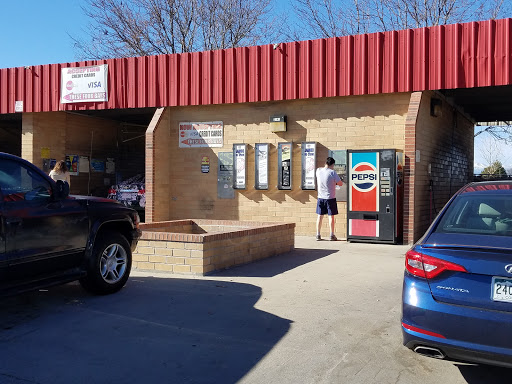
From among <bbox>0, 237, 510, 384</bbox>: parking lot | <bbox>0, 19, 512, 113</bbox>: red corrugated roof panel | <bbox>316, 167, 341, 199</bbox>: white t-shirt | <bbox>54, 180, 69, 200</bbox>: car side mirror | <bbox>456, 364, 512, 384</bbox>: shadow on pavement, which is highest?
<bbox>0, 19, 512, 113</bbox>: red corrugated roof panel

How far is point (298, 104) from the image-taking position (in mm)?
13117

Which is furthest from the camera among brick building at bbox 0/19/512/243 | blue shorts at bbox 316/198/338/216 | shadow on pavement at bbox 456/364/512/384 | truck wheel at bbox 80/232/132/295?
blue shorts at bbox 316/198/338/216

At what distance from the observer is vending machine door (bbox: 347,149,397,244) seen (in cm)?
1111

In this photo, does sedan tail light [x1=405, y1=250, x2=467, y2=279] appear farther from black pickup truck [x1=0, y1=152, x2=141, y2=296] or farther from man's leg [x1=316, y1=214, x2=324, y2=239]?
man's leg [x1=316, y1=214, x2=324, y2=239]

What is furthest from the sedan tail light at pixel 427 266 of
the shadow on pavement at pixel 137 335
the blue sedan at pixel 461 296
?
the shadow on pavement at pixel 137 335

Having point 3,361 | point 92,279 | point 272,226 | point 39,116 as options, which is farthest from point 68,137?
point 3,361

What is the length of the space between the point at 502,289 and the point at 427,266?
524 mm

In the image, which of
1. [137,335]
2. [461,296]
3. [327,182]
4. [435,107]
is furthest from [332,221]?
[461,296]

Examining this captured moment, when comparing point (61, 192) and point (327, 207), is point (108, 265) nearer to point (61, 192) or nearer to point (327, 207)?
point (61, 192)

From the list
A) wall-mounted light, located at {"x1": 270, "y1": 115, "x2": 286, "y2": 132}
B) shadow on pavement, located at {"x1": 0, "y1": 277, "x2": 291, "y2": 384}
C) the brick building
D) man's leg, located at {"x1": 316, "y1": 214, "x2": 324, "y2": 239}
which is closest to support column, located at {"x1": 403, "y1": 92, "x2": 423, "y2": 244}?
the brick building

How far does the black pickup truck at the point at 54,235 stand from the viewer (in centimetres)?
510

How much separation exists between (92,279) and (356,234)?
685 cm

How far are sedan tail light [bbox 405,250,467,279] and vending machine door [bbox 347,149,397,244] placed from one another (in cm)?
741

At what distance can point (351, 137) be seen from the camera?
41.0 feet
